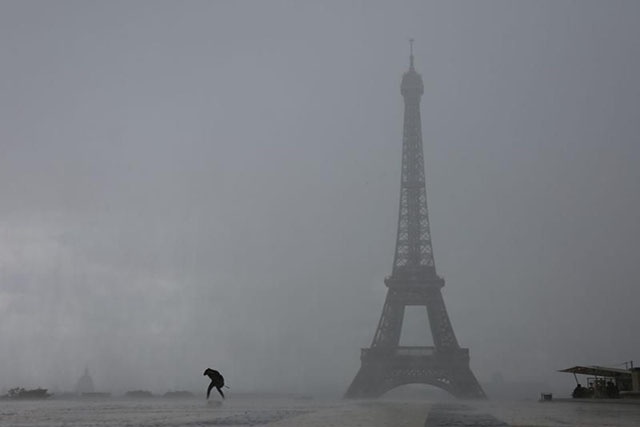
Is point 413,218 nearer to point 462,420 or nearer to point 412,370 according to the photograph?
point 412,370

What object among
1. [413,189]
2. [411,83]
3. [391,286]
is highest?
[411,83]

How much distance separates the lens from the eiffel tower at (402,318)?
85.6 metres

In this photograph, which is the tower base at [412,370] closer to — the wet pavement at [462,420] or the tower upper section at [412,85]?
the tower upper section at [412,85]

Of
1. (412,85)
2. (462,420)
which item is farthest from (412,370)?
(462,420)

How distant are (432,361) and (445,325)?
20.5ft

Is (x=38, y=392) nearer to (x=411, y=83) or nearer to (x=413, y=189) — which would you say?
(x=413, y=189)

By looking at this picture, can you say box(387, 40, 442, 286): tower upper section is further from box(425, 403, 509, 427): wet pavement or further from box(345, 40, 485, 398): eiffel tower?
box(425, 403, 509, 427): wet pavement

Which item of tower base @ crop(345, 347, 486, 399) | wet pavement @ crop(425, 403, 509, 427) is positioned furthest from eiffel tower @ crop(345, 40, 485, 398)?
wet pavement @ crop(425, 403, 509, 427)

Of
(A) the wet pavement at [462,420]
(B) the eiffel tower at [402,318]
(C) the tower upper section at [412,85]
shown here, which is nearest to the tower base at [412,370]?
(B) the eiffel tower at [402,318]

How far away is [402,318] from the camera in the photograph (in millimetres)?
92938

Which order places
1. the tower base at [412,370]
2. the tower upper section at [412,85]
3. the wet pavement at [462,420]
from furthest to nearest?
the tower upper section at [412,85], the tower base at [412,370], the wet pavement at [462,420]

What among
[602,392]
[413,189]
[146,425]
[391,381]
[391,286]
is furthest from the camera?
[413,189]

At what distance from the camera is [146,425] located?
1268 cm

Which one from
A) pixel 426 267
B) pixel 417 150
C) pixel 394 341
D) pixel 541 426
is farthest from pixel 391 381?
pixel 541 426
